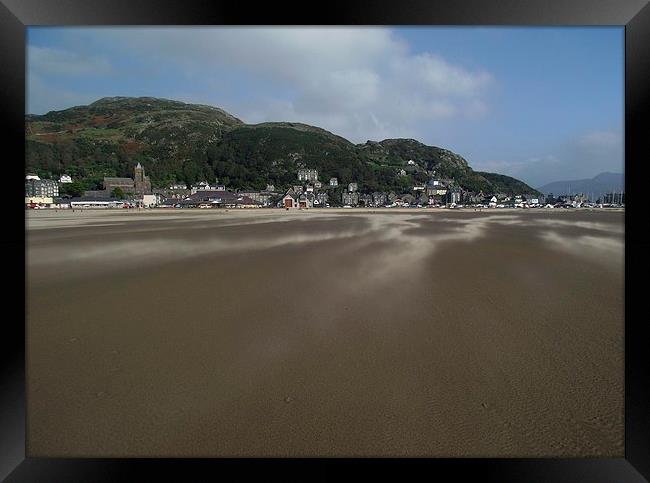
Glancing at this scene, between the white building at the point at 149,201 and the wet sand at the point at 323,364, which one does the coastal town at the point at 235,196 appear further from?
the wet sand at the point at 323,364

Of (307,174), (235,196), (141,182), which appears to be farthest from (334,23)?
(307,174)

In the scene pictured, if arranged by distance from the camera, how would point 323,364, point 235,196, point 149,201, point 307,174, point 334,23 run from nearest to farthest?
point 334,23 → point 323,364 → point 149,201 → point 235,196 → point 307,174

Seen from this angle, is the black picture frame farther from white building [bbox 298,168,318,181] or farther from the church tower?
white building [bbox 298,168,318,181]

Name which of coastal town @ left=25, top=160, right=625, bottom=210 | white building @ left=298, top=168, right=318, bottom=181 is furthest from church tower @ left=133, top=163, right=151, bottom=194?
white building @ left=298, top=168, right=318, bottom=181

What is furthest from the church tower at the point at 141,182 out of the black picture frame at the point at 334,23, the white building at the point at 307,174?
the black picture frame at the point at 334,23

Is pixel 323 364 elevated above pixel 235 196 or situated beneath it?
situated beneath

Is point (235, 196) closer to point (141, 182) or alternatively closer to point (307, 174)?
point (307, 174)
